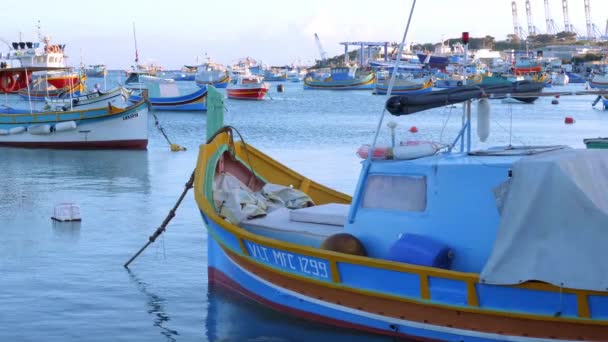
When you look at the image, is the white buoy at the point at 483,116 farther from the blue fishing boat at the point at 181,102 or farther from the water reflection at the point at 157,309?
the blue fishing boat at the point at 181,102

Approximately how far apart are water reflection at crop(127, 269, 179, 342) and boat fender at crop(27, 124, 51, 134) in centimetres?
2074

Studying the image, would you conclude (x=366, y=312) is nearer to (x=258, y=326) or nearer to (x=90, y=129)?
(x=258, y=326)

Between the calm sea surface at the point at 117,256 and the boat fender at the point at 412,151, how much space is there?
445 millimetres

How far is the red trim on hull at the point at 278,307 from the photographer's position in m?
10.2

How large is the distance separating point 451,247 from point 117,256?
22.2 ft

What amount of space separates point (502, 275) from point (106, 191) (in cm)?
1482

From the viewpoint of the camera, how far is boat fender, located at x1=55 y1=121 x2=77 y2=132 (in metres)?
33.0

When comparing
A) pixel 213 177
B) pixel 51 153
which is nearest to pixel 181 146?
pixel 51 153

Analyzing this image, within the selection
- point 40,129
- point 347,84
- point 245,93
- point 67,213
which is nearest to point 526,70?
point 347,84

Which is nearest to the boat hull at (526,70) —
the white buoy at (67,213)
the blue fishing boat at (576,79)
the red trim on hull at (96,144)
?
the blue fishing boat at (576,79)

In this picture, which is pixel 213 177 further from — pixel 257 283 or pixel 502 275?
pixel 502 275

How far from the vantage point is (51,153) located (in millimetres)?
32469

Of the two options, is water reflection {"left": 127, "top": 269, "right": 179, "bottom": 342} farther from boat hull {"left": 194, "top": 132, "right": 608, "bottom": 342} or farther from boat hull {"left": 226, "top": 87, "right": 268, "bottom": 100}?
boat hull {"left": 226, "top": 87, "right": 268, "bottom": 100}

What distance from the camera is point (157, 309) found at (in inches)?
480
